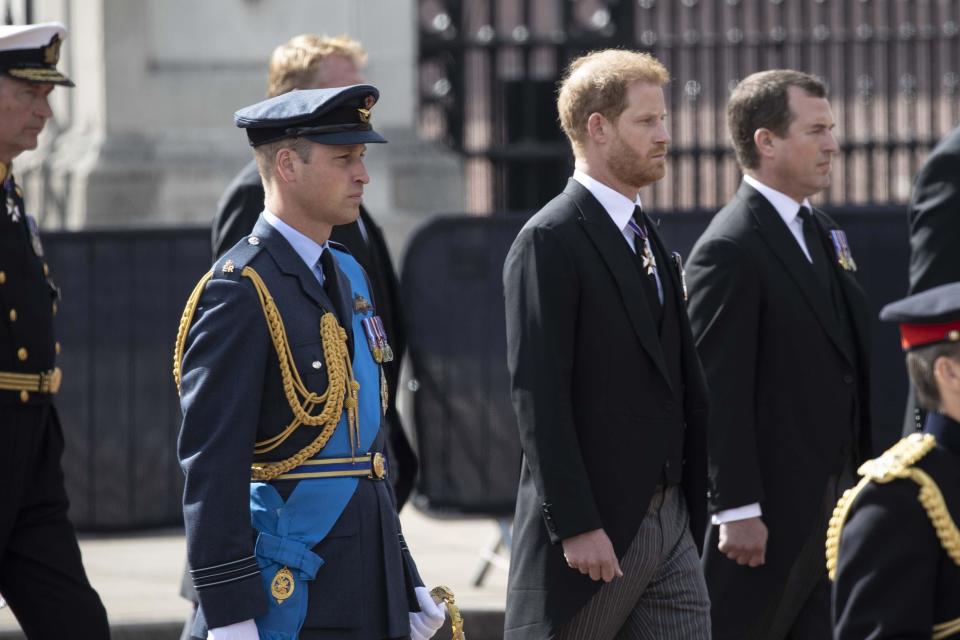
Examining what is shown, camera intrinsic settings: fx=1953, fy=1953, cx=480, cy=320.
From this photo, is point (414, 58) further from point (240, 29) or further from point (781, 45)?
point (781, 45)

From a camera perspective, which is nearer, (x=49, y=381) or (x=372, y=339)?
(x=372, y=339)

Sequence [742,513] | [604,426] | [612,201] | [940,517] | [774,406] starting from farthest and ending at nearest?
1. [774,406]
2. [742,513]
3. [612,201]
4. [604,426]
5. [940,517]

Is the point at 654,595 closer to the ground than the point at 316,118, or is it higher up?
closer to the ground

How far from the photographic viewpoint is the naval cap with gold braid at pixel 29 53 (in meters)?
5.09

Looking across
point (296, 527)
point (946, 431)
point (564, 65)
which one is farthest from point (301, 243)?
point (564, 65)

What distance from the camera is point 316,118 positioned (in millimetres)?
3971

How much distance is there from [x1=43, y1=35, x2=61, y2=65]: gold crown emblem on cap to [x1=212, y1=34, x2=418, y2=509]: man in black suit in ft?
1.91

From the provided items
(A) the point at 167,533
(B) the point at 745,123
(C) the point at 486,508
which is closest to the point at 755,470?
(B) the point at 745,123

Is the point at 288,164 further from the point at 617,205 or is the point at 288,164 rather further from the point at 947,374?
the point at 947,374

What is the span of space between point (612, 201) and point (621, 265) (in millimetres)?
180

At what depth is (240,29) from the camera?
395 inches

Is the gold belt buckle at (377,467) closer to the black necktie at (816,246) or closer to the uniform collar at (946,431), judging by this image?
the uniform collar at (946,431)

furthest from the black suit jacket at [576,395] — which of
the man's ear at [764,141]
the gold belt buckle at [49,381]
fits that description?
the gold belt buckle at [49,381]

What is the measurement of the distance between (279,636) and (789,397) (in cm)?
182
